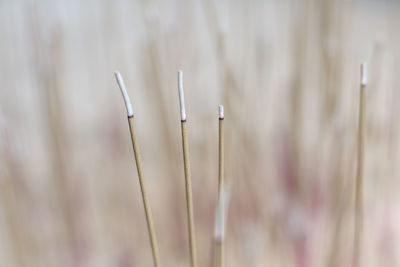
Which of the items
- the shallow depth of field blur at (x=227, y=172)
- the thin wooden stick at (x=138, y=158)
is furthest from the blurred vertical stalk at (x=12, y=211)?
the thin wooden stick at (x=138, y=158)

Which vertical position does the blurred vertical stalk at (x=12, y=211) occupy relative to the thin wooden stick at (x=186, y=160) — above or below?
below

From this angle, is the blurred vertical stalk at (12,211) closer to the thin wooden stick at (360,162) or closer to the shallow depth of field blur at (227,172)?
the shallow depth of field blur at (227,172)

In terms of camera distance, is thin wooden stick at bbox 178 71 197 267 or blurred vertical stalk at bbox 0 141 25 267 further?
blurred vertical stalk at bbox 0 141 25 267

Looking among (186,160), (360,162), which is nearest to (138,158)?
(186,160)

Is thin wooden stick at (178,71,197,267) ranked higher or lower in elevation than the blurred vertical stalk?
higher

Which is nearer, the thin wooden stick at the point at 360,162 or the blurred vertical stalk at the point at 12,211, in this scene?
the thin wooden stick at the point at 360,162

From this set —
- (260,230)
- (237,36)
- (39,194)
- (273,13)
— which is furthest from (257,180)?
(273,13)

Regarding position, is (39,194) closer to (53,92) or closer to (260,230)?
(53,92)

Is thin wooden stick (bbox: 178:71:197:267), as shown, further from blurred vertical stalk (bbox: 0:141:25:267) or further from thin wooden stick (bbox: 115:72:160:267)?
blurred vertical stalk (bbox: 0:141:25:267)

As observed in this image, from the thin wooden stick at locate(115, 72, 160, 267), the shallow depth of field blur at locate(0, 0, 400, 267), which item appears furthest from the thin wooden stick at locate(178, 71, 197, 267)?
the shallow depth of field blur at locate(0, 0, 400, 267)

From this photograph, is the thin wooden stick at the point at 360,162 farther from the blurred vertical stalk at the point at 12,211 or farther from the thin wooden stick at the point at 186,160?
the blurred vertical stalk at the point at 12,211

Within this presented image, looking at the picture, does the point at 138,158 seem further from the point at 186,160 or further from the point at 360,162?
the point at 360,162
